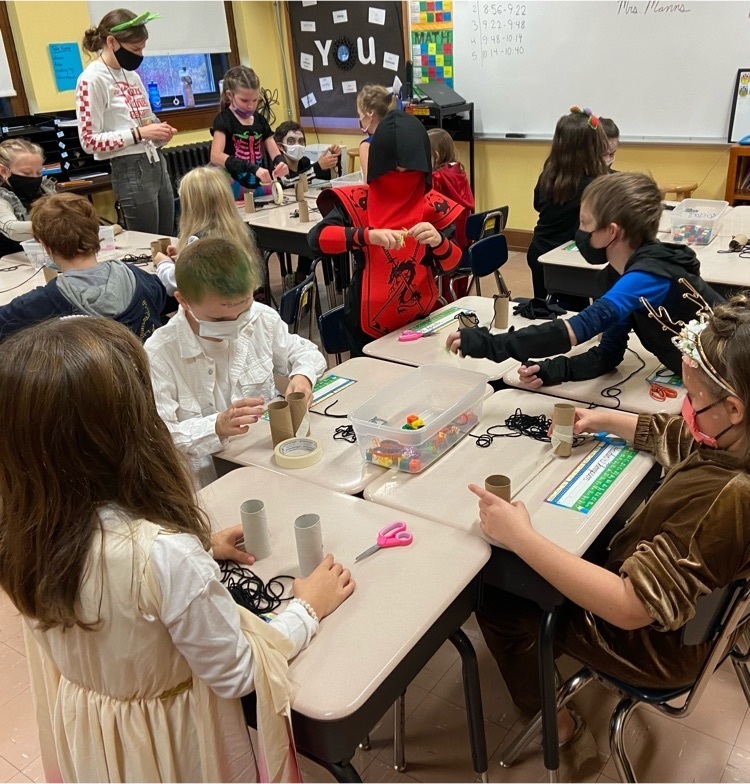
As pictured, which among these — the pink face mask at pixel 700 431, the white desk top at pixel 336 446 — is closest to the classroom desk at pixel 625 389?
the white desk top at pixel 336 446

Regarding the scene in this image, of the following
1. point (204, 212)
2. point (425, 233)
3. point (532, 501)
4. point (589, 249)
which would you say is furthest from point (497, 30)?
point (532, 501)

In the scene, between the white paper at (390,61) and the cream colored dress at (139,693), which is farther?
the white paper at (390,61)

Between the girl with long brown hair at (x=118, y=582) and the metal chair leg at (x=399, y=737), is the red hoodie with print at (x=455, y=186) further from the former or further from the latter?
the girl with long brown hair at (x=118, y=582)

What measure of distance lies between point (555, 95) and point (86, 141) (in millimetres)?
3647

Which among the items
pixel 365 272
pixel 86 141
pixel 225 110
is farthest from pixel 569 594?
pixel 225 110

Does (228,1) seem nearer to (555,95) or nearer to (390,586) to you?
(555,95)

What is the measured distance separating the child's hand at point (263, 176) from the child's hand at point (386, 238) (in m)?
2.56

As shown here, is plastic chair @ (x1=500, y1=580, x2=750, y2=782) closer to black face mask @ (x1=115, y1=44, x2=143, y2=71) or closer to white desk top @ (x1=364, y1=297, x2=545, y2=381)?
white desk top @ (x1=364, y1=297, x2=545, y2=381)

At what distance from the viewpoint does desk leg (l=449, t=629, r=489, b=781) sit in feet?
4.83

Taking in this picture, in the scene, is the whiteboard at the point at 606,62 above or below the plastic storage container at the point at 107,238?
above

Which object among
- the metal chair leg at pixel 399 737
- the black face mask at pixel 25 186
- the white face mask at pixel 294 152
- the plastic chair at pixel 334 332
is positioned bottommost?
the metal chair leg at pixel 399 737

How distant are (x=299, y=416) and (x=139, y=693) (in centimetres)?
94

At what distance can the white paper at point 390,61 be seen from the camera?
642cm

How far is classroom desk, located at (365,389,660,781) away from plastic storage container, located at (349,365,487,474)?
0.13 feet
